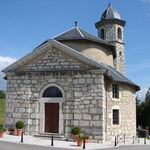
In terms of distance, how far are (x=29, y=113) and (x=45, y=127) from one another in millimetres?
1536

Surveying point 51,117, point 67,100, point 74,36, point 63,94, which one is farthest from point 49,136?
point 74,36

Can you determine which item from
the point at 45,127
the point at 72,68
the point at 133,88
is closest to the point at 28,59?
the point at 72,68

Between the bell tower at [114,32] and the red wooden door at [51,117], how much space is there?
17.6 meters

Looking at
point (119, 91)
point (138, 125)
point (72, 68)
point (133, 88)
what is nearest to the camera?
point (72, 68)

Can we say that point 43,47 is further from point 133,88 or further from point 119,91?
point 133,88

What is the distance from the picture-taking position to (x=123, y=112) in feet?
75.9

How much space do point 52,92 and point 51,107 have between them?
1.09 meters

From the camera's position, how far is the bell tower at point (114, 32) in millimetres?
36781

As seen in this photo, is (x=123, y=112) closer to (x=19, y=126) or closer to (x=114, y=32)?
(x=19, y=126)

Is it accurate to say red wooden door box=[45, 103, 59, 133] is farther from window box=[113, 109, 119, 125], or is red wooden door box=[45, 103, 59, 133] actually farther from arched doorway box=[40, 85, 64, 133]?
window box=[113, 109, 119, 125]

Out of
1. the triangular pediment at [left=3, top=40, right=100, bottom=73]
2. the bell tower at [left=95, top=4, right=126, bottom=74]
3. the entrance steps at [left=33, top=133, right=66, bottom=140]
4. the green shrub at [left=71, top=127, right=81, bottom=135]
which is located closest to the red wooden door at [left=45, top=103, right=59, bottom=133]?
the entrance steps at [left=33, top=133, right=66, bottom=140]

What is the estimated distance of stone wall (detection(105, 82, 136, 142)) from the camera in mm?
21125

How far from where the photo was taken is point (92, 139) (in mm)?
A: 18859

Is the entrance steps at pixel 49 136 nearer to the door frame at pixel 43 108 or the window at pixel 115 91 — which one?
the door frame at pixel 43 108
